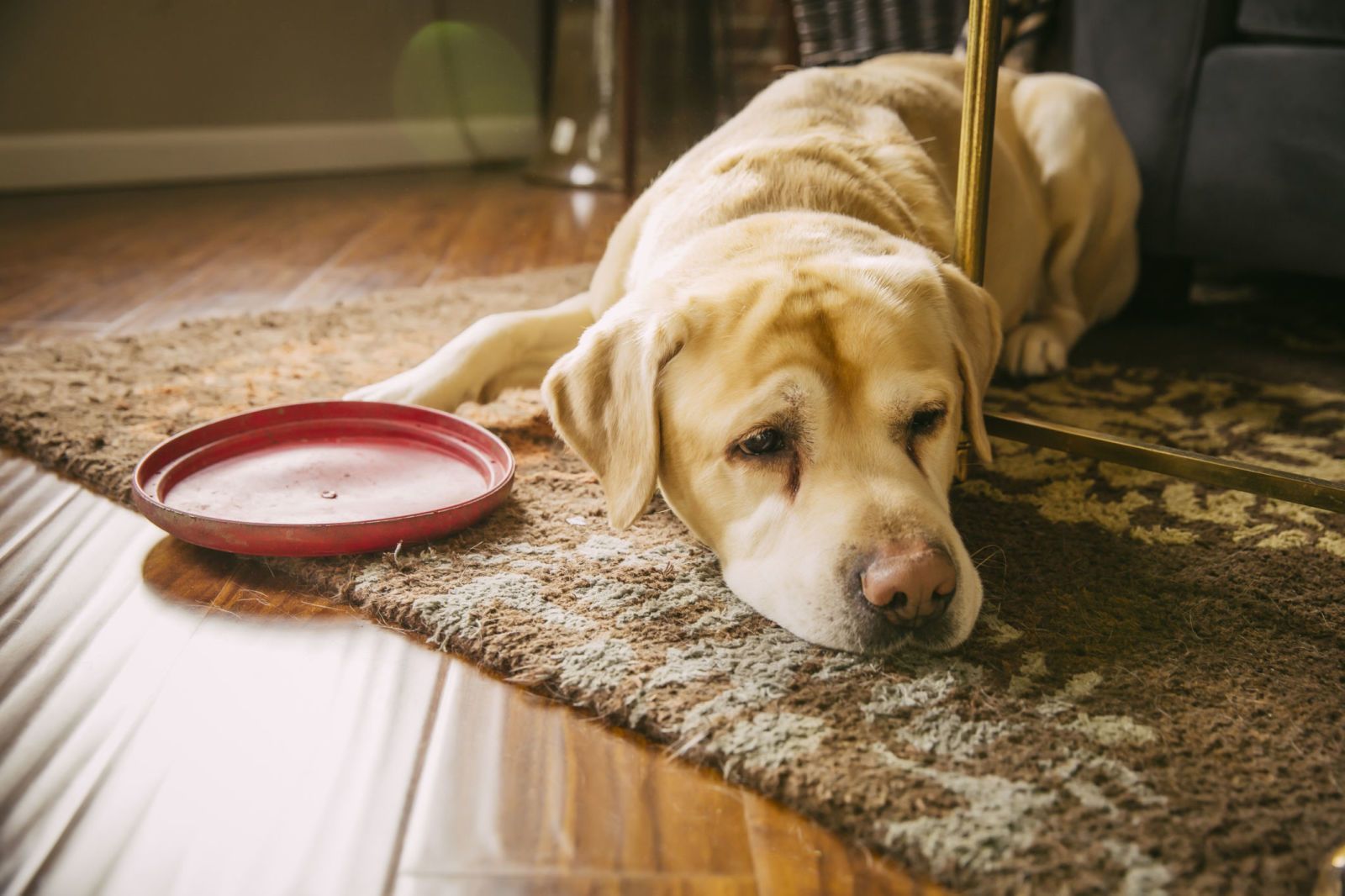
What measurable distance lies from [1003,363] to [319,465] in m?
1.74

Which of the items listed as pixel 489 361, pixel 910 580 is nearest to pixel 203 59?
pixel 489 361

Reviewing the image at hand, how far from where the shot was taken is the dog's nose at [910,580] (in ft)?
4.38

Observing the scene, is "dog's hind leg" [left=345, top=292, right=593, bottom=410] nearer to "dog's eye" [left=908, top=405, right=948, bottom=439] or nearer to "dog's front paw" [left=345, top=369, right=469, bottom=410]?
"dog's front paw" [left=345, top=369, right=469, bottom=410]

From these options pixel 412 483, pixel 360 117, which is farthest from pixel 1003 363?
pixel 360 117

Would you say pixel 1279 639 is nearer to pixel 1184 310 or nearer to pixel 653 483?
pixel 653 483

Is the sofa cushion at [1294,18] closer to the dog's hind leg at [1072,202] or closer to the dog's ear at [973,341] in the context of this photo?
the dog's hind leg at [1072,202]

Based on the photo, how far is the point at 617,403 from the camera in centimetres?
160

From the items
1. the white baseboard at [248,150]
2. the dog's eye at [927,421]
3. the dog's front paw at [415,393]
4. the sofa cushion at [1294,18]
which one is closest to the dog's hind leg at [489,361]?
the dog's front paw at [415,393]

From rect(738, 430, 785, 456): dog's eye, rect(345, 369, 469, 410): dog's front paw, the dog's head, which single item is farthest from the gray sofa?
rect(345, 369, 469, 410): dog's front paw

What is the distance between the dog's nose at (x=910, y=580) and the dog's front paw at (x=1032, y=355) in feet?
4.80

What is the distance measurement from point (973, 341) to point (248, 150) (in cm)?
519

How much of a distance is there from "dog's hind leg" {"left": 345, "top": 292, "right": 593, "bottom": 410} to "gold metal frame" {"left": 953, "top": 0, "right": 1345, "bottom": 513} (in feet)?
2.89

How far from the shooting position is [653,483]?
5.20 ft

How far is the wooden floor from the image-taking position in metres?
1.07
